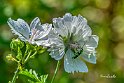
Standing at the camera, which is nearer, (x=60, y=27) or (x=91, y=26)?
(x=60, y=27)

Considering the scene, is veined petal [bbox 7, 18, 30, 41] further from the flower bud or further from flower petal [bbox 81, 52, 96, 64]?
flower petal [bbox 81, 52, 96, 64]

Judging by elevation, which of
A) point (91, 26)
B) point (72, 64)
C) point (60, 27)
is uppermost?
point (91, 26)

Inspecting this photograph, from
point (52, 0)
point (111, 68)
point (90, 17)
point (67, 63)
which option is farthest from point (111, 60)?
point (67, 63)

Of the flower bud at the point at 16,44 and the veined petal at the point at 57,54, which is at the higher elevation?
the flower bud at the point at 16,44

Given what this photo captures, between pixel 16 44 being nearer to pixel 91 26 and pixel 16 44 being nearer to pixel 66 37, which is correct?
pixel 66 37

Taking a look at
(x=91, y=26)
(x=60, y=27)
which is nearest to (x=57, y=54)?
(x=60, y=27)

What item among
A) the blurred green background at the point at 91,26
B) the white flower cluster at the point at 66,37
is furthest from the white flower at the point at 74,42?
the blurred green background at the point at 91,26

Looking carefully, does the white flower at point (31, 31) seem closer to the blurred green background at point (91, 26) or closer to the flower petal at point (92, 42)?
the flower petal at point (92, 42)
